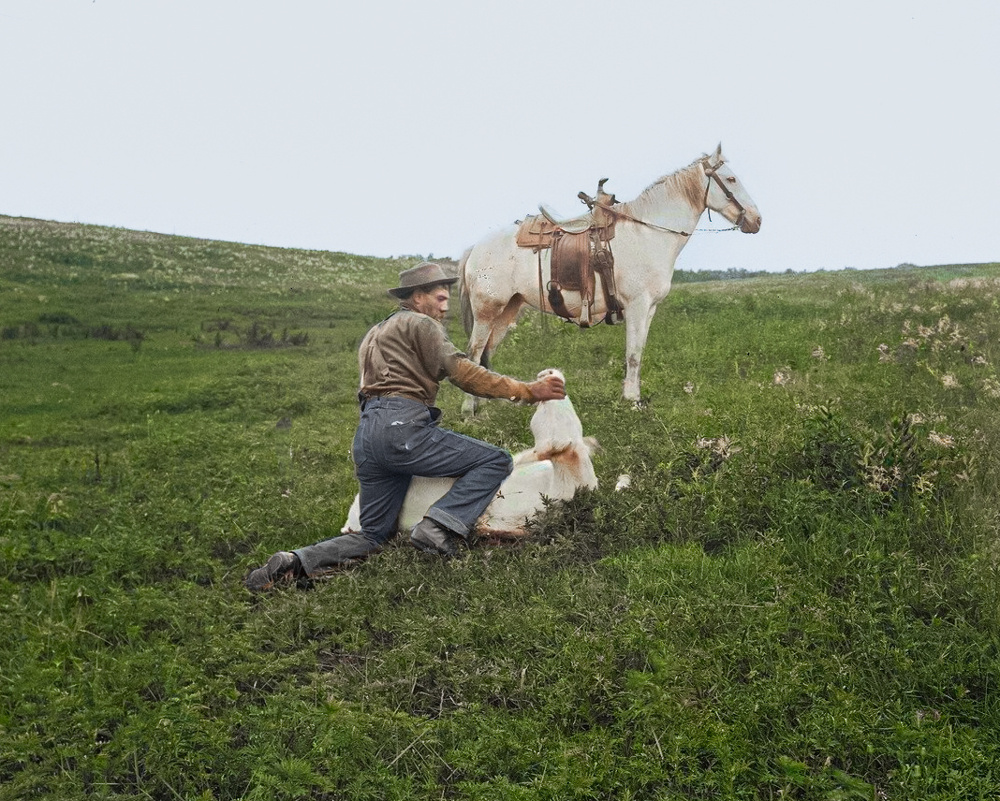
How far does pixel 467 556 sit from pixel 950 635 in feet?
10.2

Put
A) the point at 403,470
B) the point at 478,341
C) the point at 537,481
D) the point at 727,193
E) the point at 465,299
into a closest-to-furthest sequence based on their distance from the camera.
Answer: the point at 403,470
the point at 537,481
the point at 727,193
the point at 478,341
the point at 465,299

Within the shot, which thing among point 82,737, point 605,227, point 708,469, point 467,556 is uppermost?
point 605,227

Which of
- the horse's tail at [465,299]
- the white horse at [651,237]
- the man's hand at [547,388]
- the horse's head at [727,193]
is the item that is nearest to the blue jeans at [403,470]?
the man's hand at [547,388]

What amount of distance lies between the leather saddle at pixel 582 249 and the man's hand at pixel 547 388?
196 inches

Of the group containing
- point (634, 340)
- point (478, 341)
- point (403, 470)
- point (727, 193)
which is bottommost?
point (403, 470)

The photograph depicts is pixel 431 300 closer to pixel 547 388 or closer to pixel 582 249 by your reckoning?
pixel 547 388

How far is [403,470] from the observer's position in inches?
272

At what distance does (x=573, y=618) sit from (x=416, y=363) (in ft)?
7.48

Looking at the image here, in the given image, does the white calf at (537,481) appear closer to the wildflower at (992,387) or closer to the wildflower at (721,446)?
the wildflower at (721,446)

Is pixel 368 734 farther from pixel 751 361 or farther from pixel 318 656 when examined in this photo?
pixel 751 361

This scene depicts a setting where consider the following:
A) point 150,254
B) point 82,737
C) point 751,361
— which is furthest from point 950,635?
point 150,254

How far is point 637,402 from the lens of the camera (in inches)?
430

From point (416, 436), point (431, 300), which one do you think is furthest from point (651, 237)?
point (416, 436)

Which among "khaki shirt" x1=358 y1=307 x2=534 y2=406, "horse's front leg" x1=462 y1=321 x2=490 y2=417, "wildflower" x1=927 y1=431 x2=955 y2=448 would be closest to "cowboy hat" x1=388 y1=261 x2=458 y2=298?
"khaki shirt" x1=358 y1=307 x2=534 y2=406
